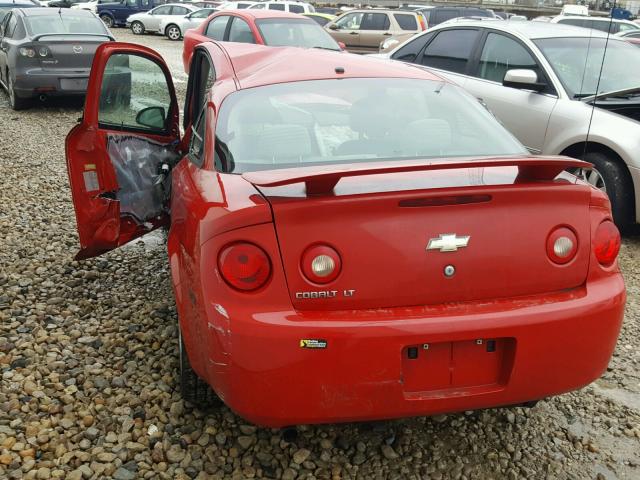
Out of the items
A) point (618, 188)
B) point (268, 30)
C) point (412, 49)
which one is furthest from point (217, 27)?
point (618, 188)

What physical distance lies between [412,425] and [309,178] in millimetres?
1351

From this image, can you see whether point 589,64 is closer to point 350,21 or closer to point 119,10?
point 350,21

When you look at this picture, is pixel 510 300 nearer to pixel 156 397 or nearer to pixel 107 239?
pixel 156 397

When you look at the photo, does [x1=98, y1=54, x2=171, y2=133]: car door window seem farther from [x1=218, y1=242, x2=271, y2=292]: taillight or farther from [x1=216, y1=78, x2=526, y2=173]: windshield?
[x1=218, y1=242, x2=271, y2=292]: taillight

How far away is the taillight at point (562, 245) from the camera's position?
2418 mm

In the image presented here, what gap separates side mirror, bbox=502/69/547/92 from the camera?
5.81m

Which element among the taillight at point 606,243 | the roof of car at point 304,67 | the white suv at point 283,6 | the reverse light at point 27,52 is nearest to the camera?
the taillight at point 606,243

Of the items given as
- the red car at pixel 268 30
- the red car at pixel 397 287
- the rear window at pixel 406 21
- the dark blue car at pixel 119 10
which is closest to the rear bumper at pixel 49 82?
the red car at pixel 268 30

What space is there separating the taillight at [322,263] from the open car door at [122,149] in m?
2.10

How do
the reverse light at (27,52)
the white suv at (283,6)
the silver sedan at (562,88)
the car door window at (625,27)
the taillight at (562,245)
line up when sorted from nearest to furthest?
the taillight at (562,245), the silver sedan at (562,88), the reverse light at (27,52), the car door window at (625,27), the white suv at (283,6)

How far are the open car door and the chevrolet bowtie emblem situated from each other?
7.72ft

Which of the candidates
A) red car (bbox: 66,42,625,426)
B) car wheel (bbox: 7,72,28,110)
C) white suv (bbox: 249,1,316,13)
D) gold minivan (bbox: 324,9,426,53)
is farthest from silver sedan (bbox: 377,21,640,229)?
white suv (bbox: 249,1,316,13)

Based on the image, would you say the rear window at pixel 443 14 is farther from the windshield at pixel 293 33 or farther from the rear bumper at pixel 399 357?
the rear bumper at pixel 399 357

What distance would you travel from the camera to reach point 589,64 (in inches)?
240
